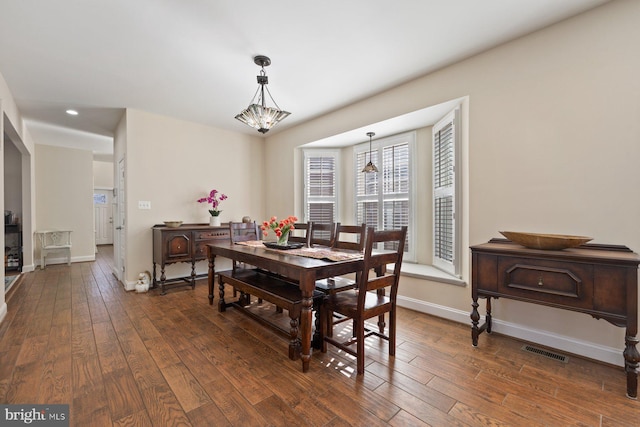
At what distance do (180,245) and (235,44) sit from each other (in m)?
2.73

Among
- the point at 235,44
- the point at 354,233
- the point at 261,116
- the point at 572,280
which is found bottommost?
the point at 572,280

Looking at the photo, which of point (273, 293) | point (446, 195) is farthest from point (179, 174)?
point (446, 195)

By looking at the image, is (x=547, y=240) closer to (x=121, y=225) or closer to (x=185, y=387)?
(x=185, y=387)

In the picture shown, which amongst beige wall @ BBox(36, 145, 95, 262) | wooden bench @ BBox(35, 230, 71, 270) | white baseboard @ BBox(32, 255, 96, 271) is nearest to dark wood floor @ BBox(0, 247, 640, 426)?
wooden bench @ BBox(35, 230, 71, 270)

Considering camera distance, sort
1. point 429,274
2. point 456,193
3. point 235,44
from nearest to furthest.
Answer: point 235,44
point 456,193
point 429,274

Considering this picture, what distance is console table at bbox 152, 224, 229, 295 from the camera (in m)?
3.79

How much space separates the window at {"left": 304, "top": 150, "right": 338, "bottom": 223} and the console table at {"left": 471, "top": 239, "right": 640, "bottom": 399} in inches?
107

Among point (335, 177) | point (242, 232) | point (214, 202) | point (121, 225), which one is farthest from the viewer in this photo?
point (335, 177)

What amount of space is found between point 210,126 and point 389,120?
3.01 meters

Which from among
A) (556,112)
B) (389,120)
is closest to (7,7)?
(389,120)

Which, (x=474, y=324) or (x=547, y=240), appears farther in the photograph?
(x=474, y=324)

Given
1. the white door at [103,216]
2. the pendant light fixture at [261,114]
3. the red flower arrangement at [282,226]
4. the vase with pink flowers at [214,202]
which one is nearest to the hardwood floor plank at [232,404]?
the red flower arrangement at [282,226]

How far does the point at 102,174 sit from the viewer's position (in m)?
9.00

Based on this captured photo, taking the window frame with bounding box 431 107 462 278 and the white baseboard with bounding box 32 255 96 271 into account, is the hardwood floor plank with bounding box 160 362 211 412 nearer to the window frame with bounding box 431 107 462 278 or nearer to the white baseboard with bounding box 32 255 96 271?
the window frame with bounding box 431 107 462 278
